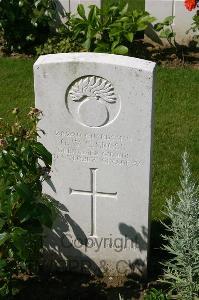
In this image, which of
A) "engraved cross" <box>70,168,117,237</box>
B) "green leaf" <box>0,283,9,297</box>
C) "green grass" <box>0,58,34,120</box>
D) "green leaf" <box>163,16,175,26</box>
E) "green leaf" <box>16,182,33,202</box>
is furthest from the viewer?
"green leaf" <box>163,16,175,26</box>

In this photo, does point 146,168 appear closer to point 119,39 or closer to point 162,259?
point 162,259

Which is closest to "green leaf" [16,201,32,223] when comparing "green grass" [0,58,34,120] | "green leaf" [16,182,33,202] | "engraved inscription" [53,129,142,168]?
"green leaf" [16,182,33,202]

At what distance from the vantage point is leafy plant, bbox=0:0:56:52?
8.03 m

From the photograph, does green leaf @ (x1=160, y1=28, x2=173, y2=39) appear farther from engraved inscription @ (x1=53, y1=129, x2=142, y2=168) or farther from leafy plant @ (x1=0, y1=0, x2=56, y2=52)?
engraved inscription @ (x1=53, y1=129, x2=142, y2=168)

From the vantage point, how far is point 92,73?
4.18 meters

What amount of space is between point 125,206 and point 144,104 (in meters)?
0.73

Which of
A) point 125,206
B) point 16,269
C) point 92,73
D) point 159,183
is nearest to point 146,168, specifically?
point 125,206

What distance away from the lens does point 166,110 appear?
704 cm

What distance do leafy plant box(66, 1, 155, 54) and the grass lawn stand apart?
1.81 ft

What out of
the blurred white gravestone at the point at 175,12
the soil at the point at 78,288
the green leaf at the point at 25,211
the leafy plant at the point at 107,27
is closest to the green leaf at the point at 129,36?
the leafy plant at the point at 107,27

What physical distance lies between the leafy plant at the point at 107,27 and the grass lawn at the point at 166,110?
1.81 feet

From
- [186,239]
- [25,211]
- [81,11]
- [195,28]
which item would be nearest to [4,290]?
[25,211]

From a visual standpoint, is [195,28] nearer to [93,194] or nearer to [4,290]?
[93,194]

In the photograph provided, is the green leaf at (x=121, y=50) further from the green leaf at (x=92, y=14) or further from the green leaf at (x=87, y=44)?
the green leaf at (x=92, y=14)
